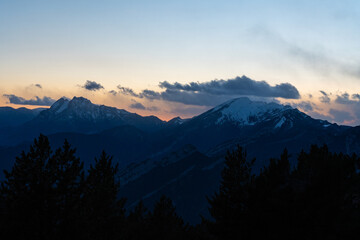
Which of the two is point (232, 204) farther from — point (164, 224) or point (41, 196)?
point (164, 224)

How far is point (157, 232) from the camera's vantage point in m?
64.4

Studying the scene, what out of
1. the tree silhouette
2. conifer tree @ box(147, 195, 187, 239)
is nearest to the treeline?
the tree silhouette

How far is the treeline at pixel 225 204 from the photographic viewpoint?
34.2 metres

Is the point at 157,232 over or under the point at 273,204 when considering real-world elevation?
under

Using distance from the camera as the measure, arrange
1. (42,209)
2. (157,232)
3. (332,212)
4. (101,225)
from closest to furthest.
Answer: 1. (332,212)
2. (42,209)
3. (101,225)
4. (157,232)

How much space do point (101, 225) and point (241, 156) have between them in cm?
2299

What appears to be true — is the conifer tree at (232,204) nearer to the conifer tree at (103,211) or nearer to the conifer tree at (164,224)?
the conifer tree at (103,211)

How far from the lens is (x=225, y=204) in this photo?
4619 centimetres

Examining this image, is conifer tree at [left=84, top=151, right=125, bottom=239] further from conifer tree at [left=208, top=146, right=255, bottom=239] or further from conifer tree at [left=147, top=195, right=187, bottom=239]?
conifer tree at [left=147, top=195, right=187, bottom=239]

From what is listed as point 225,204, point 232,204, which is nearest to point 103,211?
point 225,204

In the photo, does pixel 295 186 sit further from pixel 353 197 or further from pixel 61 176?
pixel 61 176

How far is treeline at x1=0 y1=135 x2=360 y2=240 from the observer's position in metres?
34.2

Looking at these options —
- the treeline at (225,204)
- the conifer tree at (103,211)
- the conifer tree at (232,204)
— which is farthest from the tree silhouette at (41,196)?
the conifer tree at (232,204)

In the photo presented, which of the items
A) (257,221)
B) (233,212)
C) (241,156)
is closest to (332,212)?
(257,221)
